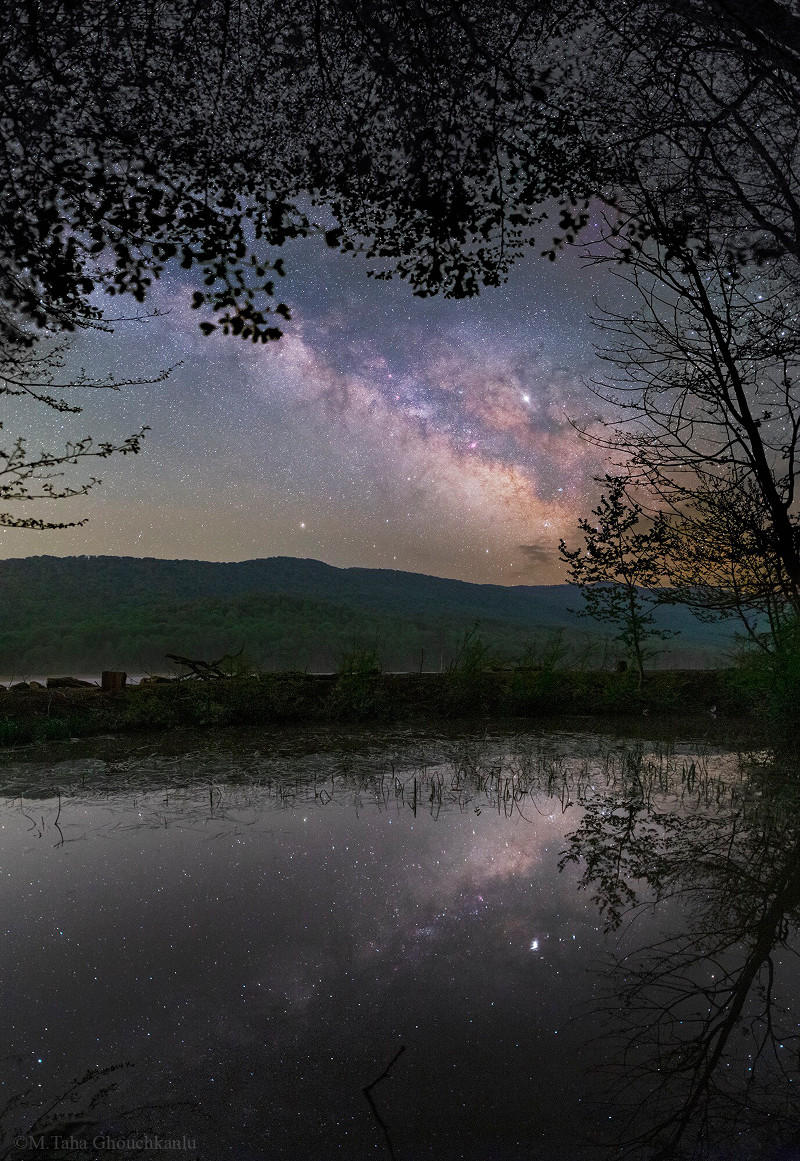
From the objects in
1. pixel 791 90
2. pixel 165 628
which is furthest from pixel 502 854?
pixel 165 628

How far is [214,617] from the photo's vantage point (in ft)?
170

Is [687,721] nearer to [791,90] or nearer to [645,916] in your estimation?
[645,916]

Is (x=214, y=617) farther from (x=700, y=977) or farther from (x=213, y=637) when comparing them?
(x=700, y=977)

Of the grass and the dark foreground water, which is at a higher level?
the grass

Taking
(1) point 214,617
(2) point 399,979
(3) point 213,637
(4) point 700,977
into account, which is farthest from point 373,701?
(1) point 214,617

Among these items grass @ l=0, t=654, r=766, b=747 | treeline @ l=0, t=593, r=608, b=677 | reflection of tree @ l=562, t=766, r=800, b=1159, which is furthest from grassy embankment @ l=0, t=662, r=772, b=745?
treeline @ l=0, t=593, r=608, b=677

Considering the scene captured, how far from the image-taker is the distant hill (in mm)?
45781

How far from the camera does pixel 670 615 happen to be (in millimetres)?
131375

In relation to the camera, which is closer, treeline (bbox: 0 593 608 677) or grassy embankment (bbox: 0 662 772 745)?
grassy embankment (bbox: 0 662 772 745)

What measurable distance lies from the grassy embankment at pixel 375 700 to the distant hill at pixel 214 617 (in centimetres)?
1456

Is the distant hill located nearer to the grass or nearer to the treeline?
the treeline

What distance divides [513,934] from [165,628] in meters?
48.2

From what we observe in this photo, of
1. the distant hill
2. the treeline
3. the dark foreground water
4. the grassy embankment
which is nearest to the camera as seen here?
the dark foreground water

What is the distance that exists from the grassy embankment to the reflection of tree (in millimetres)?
7413
